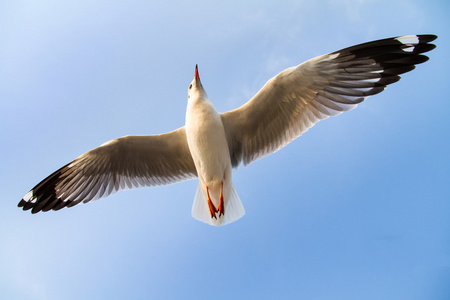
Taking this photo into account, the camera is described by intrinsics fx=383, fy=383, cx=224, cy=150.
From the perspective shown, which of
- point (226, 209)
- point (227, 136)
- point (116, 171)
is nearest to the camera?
point (226, 209)

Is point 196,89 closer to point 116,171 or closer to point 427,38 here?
point 116,171

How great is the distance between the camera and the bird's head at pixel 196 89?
473 cm

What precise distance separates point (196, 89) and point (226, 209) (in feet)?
5.04

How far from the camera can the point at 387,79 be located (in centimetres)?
409

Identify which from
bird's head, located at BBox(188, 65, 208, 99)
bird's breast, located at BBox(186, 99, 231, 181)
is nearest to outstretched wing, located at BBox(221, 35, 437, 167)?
bird's breast, located at BBox(186, 99, 231, 181)

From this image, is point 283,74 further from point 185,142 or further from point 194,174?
point 194,174

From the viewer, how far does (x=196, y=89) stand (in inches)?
189

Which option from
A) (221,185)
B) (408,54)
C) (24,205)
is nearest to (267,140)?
(221,185)

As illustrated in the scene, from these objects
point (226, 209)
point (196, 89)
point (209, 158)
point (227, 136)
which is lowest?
point (226, 209)

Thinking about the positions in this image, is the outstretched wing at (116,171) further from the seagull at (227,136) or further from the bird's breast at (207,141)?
the bird's breast at (207,141)

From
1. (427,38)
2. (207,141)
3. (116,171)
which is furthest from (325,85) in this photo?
(116,171)

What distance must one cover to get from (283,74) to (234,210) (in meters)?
1.69

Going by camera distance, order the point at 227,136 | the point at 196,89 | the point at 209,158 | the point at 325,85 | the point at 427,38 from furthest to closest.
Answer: the point at 196,89, the point at 227,136, the point at 209,158, the point at 325,85, the point at 427,38

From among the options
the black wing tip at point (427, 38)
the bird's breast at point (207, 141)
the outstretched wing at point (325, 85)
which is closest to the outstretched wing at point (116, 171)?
the bird's breast at point (207, 141)
